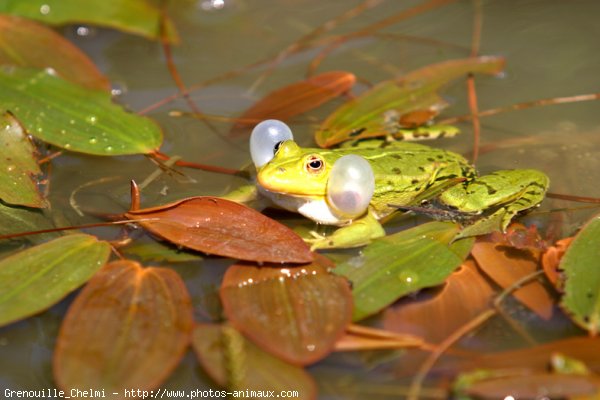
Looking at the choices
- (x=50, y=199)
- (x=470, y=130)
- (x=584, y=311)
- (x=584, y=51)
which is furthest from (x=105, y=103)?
(x=584, y=51)

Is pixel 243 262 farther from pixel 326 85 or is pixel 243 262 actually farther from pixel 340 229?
pixel 326 85

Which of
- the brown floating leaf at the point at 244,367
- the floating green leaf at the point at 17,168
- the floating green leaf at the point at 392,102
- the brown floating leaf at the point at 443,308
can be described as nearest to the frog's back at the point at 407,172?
the floating green leaf at the point at 392,102

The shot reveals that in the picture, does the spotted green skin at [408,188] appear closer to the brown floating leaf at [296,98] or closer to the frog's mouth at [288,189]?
the frog's mouth at [288,189]

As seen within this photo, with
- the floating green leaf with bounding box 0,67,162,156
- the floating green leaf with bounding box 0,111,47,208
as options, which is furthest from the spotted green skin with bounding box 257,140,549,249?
the floating green leaf with bounding box 0,111,47,208

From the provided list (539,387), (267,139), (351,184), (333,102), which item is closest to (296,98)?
(333,102)

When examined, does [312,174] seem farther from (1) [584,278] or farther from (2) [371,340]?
(1) [584,278]

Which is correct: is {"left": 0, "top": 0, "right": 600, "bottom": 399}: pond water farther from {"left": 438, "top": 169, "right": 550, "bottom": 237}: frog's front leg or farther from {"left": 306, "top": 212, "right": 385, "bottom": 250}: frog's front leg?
{"left": 306, "top": 212, "right": 385, "bottom": 250}: frog's front leg
